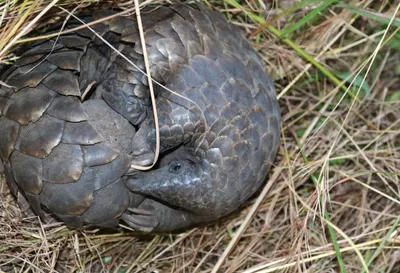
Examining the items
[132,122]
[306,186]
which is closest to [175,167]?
[132,122]

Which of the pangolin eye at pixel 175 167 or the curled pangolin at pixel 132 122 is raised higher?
the curled pangolin at pixel 132 122

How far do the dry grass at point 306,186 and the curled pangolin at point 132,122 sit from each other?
0.22 m

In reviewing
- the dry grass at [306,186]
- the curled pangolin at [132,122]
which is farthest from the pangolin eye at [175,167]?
the dry grass at [306,186]

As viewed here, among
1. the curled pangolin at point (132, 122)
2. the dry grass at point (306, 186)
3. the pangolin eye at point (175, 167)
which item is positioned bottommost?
the dry grass at point (306, 186)

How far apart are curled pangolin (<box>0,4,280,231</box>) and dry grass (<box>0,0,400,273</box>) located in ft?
0.74

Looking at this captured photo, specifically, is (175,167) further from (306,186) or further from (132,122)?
(306,186)

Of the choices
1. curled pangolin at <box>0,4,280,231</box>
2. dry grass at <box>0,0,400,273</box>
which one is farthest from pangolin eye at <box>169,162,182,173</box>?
dry grass at <box>0,0,400,273</box>

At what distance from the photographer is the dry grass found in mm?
2604

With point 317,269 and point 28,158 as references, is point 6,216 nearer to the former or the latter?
point 28,158

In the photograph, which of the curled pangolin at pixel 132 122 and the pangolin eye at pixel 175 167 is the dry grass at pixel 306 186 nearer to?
the curled pangolin at pixel 132 122

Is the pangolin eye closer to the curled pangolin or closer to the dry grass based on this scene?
the curled pangolin

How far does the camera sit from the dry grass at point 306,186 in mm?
2604

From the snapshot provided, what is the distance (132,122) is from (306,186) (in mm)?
928

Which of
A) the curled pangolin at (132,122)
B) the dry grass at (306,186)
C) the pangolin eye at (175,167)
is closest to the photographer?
the curled pangolin at (132,122)
